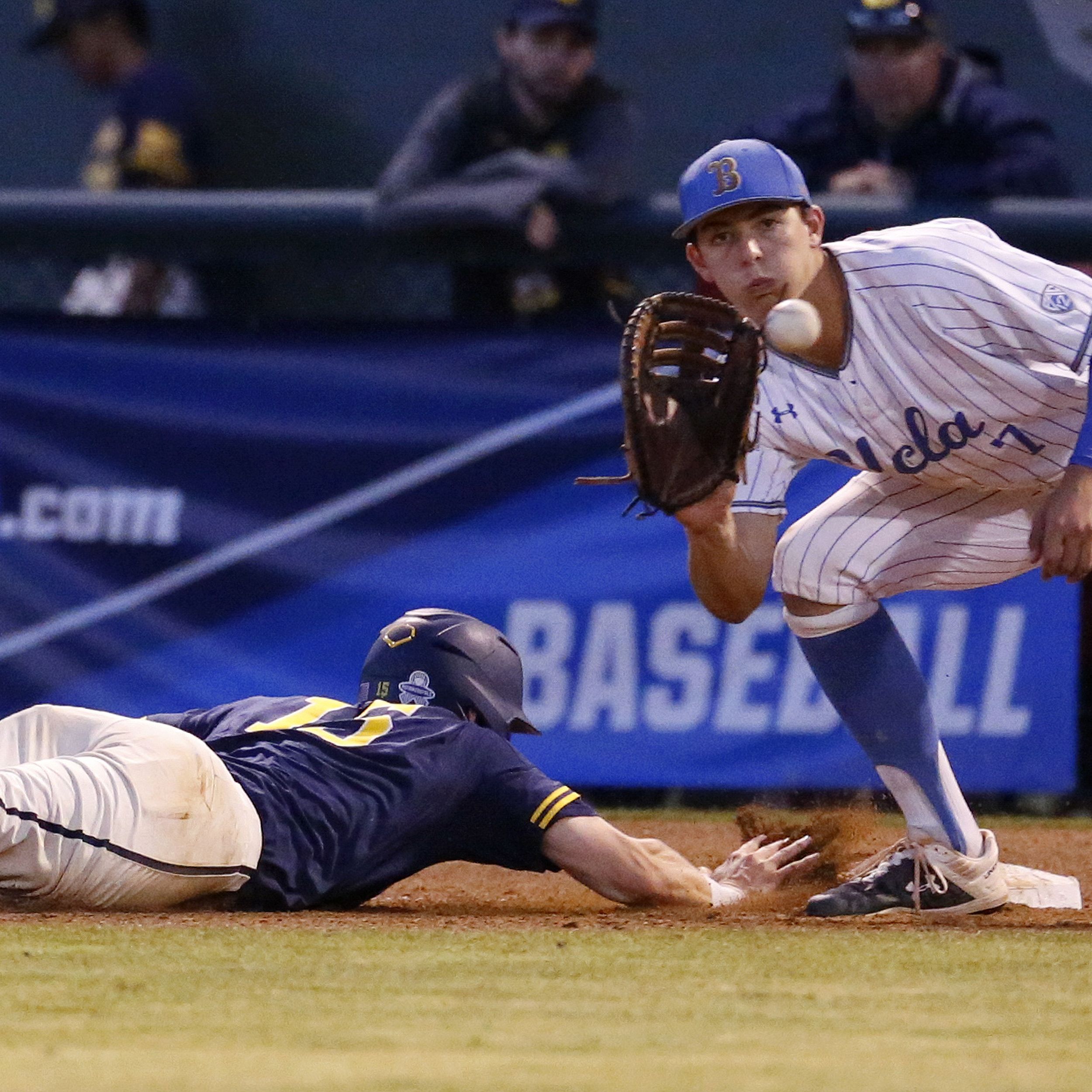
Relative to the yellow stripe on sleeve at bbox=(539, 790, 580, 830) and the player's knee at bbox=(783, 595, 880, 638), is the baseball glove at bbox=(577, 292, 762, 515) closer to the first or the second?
the player's knee at bbox=(783, 595, 880, 638)

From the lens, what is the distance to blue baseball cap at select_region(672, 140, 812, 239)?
3.88 m

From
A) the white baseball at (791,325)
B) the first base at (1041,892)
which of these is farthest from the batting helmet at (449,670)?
the first base at (1041,892)

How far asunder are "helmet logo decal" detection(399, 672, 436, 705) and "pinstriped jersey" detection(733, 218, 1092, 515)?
2.56 feet

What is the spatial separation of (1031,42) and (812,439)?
368 cm

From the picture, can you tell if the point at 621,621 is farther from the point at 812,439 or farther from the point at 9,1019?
the point at 9,1019

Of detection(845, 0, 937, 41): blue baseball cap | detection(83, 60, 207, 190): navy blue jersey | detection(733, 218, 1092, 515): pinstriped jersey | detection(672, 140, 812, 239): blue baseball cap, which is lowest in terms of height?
detection(733, 218, 1092, 515): pinstriped jersey

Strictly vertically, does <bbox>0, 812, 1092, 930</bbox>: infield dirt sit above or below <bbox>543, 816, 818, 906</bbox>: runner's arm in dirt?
below

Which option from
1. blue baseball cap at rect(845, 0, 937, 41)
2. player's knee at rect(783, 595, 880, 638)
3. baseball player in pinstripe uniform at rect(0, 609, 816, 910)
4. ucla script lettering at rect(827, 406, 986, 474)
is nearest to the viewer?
baseball player in pinstripe uniform at rect(0, 609, 816, 910)

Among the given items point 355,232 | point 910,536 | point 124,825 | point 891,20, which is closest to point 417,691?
point 124,825

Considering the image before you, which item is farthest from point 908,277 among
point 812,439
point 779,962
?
point 779,962

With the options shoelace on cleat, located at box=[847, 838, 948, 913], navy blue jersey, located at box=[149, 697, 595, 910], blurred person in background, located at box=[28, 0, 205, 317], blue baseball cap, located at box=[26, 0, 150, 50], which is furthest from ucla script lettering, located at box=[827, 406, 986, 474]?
blue baseball cap, located at box=[26, 0, 150, 50]

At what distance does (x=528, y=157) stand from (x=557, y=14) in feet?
1.53

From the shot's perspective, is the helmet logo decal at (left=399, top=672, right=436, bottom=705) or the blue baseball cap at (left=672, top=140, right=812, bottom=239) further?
the helmet logo decal at (left=399, top=672, right=436, bottom=705)

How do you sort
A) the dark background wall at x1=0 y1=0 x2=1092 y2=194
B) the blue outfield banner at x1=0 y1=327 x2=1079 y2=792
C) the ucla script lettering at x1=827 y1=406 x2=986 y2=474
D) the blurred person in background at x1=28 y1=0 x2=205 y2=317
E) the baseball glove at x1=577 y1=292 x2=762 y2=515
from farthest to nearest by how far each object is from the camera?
the dark background wall at x1=0 y1=0 x2=1092 y2=194 → the blurred person in background at x1=28 y1=0 x2=205 y2=317 → the blue outfield banner at x1=0 y1=327 x2=1079 y2=792 → the ucla script lettering at x1=827 y1=406 x2=986 y2=474 → the baseball glove at x1=577 y1=292 x2=762 y2=515
